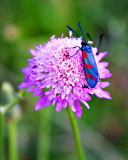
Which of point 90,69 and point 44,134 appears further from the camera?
point 44,134

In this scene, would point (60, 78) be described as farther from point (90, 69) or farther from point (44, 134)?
point (44, 134)

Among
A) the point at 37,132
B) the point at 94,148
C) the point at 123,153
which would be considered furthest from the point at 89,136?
the point at 37,132

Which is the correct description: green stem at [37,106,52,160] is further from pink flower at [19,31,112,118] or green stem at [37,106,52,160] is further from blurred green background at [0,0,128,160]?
pink flower at [19,31,112,118]

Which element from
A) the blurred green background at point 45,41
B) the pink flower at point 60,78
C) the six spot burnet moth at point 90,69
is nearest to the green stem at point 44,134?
the blurred green background at point 45,41

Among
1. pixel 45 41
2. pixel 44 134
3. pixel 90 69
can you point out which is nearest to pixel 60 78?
pixel 90 69

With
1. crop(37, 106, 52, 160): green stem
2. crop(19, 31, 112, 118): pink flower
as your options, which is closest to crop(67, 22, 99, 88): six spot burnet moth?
crop(19, 31, 112, 118): pink flower

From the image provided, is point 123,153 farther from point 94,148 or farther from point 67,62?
point 67,62
